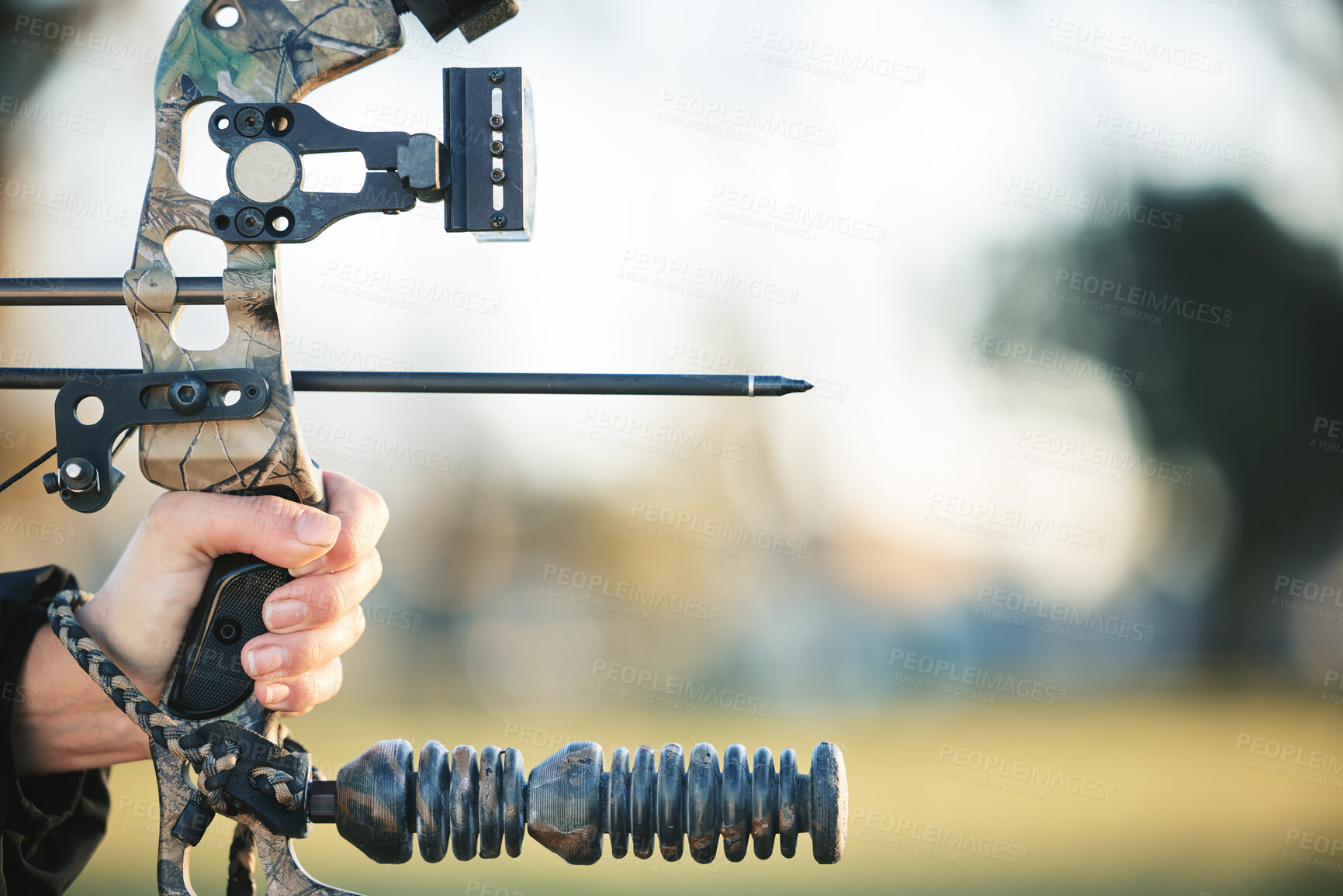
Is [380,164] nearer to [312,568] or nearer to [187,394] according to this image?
[187,394]

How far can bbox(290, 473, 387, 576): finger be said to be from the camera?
155 cm

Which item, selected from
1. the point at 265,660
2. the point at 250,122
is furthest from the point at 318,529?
the point at 250,122

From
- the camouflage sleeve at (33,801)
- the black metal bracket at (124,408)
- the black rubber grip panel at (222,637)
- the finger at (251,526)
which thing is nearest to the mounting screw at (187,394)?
the black metal bracket at (124,408)

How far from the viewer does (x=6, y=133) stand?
8344 millimetres

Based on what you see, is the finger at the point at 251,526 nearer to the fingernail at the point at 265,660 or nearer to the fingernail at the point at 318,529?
the fingernail at the point at 318,529

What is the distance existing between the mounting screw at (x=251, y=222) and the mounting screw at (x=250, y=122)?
0.34ft

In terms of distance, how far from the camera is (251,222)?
139cm

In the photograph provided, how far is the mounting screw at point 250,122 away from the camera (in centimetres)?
138

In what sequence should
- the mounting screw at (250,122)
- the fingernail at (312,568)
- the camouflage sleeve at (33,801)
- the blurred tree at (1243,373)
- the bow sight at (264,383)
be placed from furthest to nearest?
the blurred tree at (1243,373) → the camouflage sleeve at (33,801) → the fingernail at (312,568) → the mounting screw at (250,122) → the bow sight at (264,383)

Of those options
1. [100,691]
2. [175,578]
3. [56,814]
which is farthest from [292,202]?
[56,814]

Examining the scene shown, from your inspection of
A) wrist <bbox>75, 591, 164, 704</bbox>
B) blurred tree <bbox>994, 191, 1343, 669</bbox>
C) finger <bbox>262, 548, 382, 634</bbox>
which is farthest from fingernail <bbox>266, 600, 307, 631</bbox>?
blurred tree <bbox>994, 191, 1343, 669</bbox>

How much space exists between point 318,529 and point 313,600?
0.14 m

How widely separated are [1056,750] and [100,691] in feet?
A: 32.4

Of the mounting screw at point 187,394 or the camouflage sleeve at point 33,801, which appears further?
the camouflage sleeve at point 33,801
